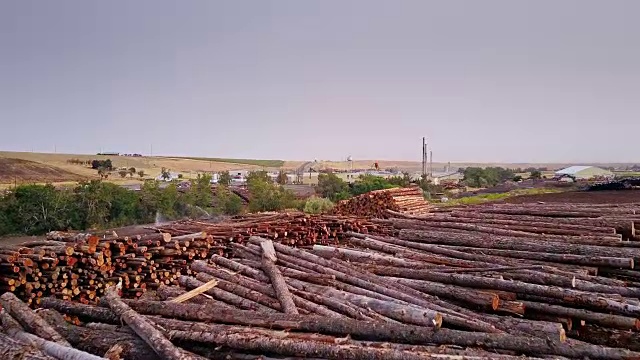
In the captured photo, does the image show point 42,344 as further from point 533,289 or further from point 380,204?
point 380,204

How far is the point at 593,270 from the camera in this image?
760cm

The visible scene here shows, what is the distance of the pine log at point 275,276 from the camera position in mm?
6420

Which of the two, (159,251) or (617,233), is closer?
(159,251)

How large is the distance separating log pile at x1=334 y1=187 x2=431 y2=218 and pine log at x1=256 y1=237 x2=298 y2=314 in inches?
234

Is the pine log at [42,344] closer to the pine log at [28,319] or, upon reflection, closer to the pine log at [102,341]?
the pine log at [28,319]

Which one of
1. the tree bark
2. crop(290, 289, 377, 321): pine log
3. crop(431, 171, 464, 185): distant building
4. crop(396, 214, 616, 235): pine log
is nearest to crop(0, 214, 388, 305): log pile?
the tree bark

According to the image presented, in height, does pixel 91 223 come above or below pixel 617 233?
below

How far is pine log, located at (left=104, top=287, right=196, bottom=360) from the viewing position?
501cm

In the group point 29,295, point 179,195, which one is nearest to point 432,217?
point 29,295

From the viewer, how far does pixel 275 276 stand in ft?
24.4

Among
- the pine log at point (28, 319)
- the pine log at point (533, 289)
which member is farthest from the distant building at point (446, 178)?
the pine log at point (28, 319)

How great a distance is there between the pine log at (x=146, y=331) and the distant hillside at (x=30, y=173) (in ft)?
159

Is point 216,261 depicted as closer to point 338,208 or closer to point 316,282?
point 316,282

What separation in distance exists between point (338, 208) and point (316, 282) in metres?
8.98
